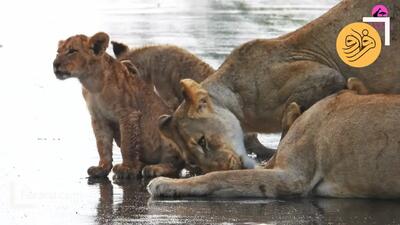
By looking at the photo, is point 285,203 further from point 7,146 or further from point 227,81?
point 7,146

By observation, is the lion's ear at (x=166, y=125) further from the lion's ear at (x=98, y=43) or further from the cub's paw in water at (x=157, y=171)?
the lion's ear at (x=98, y=43)

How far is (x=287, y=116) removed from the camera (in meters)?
10.4

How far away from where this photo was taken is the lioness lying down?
949 centimetres

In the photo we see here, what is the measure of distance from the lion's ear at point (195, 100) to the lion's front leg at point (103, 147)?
3.23ft

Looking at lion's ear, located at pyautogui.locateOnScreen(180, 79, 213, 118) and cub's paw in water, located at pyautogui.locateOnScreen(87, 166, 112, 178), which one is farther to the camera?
cub's paw in water, located at pyautogui.locateOnScreen(87, 166, 112, 178)

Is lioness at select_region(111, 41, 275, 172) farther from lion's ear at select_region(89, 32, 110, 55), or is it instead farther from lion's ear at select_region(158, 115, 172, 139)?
lion's ear at select_region(158, 115, 172, 139)

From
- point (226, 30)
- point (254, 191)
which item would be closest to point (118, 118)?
point (254, 191)

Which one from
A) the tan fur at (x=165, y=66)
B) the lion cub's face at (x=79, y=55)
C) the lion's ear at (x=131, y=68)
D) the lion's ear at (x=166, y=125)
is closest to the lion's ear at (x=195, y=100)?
the lion's ear at (x=166, y=125)

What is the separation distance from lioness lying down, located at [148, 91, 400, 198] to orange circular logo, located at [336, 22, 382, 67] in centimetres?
94

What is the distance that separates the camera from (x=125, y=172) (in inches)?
440

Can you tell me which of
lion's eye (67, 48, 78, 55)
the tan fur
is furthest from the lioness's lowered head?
the tan fur

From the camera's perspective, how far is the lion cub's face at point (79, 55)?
1138cm

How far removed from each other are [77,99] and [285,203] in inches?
243

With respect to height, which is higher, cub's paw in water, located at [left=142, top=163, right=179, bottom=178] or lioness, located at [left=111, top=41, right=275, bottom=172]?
lioness, located at [left=111, top=41, right=275, bottom=172]
